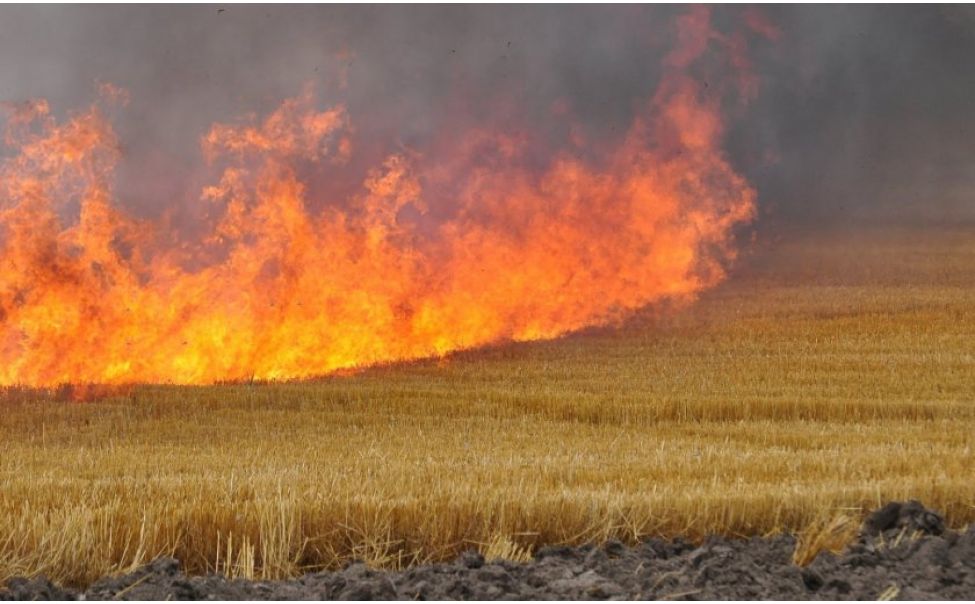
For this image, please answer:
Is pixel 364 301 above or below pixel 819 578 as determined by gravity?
above

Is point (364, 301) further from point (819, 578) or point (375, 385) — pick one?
point (819, 578)

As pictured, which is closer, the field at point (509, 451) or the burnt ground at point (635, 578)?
the burnt ground at point (635, 578)

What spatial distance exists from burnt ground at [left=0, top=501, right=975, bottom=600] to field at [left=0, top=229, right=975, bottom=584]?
483mm

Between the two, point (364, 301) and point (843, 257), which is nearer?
point (364, 301)

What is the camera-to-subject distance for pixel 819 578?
8.04 metres

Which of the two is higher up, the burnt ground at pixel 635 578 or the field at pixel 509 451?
the field at pixel 509 451

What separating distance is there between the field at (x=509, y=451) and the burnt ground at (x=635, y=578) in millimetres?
483

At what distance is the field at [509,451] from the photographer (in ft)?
30.6

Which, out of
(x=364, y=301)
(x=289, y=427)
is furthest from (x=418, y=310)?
(x=289, y=427)

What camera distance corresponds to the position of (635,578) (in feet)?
26.7

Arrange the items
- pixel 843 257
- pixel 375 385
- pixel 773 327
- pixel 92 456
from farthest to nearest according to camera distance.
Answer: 1. pixel 843 257
2. pixel 773 327
3. pixel 375 385
4. pixel 92 456

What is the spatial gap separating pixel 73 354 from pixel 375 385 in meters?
5.68

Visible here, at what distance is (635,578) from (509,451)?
5.71 m

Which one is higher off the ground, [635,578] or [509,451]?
[509,451]
